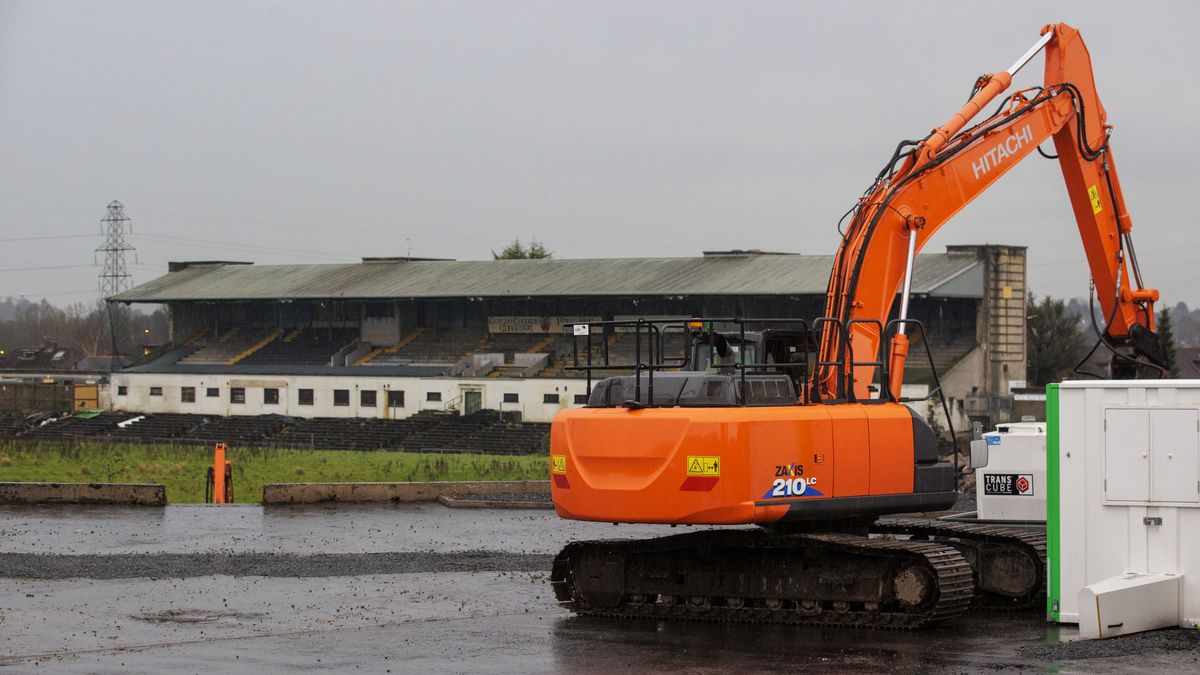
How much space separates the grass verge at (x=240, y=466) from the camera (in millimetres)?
39844

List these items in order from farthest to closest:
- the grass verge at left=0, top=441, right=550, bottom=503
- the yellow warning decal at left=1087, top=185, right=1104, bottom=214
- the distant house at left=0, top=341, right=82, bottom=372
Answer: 1. the distant house at left=0, top=341, right=82, bottom=372
2. the grass verge at left=0, top=441, right=550, bottom=503
3. the yellow warning decal at left=1087, top=185, right=1104, bottom=214

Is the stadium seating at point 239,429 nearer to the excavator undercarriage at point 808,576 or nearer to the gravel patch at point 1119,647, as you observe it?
the excavator undercarriage at point 808,576

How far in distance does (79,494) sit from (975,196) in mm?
19428

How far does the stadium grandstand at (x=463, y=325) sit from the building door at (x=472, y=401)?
0.26 feet

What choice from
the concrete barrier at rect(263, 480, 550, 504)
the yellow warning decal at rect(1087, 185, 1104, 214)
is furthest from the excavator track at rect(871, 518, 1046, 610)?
the concrete barrier at rect(263, 480, 550, 504)

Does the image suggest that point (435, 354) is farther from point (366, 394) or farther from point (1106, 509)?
point (1106, 509)

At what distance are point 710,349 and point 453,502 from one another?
14.3m

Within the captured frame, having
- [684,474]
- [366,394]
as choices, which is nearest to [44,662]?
[684,474]

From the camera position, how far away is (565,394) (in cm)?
6475

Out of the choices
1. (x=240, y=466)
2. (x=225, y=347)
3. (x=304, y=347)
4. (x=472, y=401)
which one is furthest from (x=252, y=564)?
(x=225, y=347)

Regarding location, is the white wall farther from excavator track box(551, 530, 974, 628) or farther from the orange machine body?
the orange machine body

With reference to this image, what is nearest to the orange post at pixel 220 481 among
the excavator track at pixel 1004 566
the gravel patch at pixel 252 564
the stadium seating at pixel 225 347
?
the gravel patch at pixel 252 564

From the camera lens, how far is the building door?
221 feet

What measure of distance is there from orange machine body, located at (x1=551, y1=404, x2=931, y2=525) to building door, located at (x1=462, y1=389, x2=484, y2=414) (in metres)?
50.7
